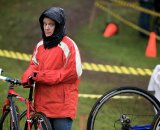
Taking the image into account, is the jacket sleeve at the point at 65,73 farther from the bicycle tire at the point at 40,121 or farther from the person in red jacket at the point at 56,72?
the bicycle tire at the point at 40,121

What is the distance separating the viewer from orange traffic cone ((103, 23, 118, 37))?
12.3 metres

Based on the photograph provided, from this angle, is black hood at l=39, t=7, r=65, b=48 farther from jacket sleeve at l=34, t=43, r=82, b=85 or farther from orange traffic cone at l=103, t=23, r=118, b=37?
orange traffic cone at l=103, t=23, r=118, b=37

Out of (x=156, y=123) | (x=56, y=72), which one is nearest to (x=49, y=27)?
(x=56, y=72)

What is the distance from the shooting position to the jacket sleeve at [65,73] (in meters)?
4.76

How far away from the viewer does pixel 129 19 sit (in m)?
13.7

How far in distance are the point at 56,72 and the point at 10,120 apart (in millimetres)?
811

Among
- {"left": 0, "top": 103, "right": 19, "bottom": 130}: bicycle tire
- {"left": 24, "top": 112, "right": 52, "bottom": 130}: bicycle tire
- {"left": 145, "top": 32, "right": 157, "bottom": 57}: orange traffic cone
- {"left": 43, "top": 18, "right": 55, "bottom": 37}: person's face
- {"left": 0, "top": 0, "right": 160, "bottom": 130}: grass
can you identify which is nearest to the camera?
{"left": 24, "top": 112, "right": 52, "bottom": 130}: bicycle tire

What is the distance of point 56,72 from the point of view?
15.7 feet

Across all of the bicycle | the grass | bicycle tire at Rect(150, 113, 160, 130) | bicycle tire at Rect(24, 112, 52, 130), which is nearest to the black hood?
the bicycle

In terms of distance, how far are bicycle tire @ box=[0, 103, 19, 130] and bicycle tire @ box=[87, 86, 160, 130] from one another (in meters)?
0.76

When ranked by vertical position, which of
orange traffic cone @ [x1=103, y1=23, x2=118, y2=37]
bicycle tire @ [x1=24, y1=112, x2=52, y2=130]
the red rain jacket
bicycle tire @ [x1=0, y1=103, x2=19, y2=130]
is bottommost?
orange traffic cone @ [x1=103, y1=23, x2=118, y2=37]

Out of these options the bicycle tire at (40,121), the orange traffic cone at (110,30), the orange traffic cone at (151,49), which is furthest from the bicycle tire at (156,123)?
the orange traffic cone at (110,30)

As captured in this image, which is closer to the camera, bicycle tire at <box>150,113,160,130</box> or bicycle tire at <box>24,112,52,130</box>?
bicycle tire at <box>24,112,52,130</box>

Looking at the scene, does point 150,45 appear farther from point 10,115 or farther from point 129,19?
point 10,115
